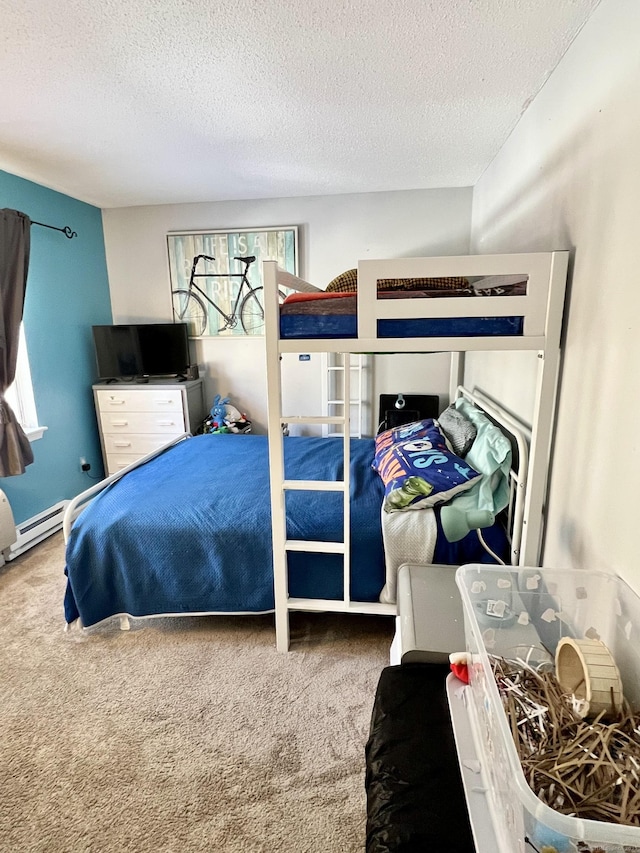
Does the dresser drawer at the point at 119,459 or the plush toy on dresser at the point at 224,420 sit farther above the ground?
the plush toy on dresser at the point at 224,420

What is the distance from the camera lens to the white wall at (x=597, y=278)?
117 cm

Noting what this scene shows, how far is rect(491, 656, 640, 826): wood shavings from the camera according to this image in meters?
0.75

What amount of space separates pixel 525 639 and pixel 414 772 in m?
0.44

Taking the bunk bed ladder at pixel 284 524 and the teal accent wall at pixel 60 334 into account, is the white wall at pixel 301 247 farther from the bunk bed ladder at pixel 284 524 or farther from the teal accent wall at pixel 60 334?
the bunk bed ladder at pixel 284 524

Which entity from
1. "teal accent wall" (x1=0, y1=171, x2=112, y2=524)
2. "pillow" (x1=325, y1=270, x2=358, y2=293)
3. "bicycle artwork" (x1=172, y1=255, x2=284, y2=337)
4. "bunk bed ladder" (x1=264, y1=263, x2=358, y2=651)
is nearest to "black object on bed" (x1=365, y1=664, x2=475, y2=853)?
"bunk bed ladder" (x1=264, y1=263, x2=358, y2=651)

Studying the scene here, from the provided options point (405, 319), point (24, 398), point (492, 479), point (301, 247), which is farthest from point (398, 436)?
point (24, 398)

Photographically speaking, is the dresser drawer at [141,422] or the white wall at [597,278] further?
the dresser drawer at [141,422]

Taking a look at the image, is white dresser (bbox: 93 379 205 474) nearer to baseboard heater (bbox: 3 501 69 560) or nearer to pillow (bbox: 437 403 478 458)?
baseboard heater (bbox: 3 501 69 560)

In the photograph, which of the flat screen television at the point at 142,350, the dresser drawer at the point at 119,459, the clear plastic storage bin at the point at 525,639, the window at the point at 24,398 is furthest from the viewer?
the dresser drawer at the point at 119,459

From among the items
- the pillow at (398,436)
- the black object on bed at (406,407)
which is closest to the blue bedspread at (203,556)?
the pillow at (398,436)

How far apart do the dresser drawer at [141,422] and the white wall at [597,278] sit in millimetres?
2894

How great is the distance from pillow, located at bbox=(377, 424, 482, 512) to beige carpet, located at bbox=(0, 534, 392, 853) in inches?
28.4

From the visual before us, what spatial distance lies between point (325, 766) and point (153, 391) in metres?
2.94

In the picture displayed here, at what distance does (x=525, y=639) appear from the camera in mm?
1202
